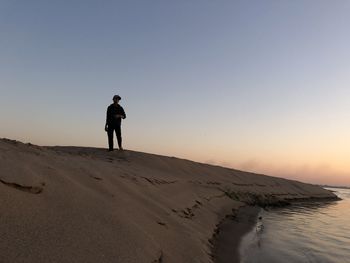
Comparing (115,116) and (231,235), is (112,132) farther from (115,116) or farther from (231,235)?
(231,235)

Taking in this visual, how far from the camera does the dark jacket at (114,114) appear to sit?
1380 cm

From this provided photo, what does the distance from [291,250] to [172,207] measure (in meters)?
2.26

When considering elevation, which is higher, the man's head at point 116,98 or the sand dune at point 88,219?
the man's head at point 116,98

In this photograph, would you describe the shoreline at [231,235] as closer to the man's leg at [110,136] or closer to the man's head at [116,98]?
the man's leg at [110,136]

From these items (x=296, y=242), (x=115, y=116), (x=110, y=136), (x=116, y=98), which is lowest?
(x=296, y=242)

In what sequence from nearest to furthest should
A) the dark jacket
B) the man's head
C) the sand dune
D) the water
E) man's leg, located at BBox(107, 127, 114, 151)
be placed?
1. the sand dune
2. the water
3. the man's head
4. the dark jacket
5. man's leg, located at BBox(107, 127, 114, 151)

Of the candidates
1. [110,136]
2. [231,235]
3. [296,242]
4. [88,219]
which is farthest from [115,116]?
[88,219]

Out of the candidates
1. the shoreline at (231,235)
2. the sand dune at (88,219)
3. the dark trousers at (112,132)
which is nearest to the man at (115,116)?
the dark trousers at (112,132)

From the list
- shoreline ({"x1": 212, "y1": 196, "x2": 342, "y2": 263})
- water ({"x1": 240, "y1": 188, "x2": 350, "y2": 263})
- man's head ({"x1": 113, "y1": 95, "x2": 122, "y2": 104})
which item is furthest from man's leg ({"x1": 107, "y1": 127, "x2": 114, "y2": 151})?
water ({"x1": 240, "y1": 188, "x2": 350, "y2": 263})

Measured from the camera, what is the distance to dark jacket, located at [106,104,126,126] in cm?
1380

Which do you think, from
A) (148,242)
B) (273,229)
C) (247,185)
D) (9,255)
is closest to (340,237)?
(273,229)

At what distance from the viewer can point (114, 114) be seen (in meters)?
13.8

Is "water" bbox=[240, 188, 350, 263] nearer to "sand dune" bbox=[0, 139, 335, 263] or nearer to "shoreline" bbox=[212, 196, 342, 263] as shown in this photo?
"shoreline" bbox=[212, 196, 342, 263]

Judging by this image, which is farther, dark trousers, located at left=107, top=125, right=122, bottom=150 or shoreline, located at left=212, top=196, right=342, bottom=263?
dark trousers, located at left=107, top=125, right=122, bottom=150
